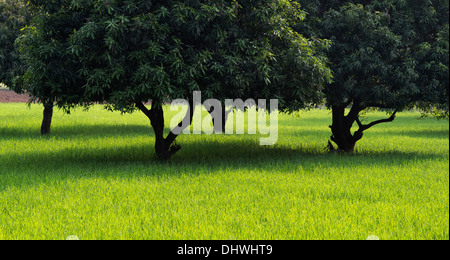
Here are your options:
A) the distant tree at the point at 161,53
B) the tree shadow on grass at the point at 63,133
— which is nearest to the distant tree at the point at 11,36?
the tree shadow on grass at the point at 63,133

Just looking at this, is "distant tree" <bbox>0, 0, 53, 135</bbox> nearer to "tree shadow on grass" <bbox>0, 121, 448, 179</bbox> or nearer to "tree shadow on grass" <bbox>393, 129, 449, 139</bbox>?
"tree shadow on grass" <bbox>0, 121, 448, 179</bbox>

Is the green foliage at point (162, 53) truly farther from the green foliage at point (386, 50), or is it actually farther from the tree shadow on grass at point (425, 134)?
the tree shadow on grass at point (425, 134)

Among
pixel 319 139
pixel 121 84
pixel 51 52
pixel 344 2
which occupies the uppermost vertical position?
pixel 344 2

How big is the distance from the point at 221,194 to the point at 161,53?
4781mm

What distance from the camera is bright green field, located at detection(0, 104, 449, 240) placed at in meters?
8.09

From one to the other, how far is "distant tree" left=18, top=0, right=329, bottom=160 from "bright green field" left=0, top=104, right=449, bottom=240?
7.49ft

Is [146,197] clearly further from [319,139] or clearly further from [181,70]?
[319,139]

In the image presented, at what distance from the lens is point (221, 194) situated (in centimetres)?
1089

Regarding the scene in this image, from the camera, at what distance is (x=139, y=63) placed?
44.6 ft

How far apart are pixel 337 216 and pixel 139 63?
7314mm

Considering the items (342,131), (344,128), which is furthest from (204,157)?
(344,128)

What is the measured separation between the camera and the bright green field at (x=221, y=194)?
8094 mm

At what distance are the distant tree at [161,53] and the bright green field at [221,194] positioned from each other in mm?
2284

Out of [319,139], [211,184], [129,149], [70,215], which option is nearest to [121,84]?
[211,184]
